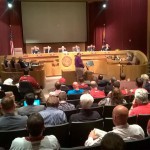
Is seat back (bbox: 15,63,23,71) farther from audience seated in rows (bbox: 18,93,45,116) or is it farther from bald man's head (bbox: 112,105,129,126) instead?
bald man's head (bbox: 112,105,129,126)

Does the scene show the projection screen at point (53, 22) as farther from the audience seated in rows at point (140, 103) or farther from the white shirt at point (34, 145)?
the white shirt at point (34, 145)

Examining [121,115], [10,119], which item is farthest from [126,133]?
[10,119]

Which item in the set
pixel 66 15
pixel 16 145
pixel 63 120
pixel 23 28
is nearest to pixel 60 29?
pixel 66 15

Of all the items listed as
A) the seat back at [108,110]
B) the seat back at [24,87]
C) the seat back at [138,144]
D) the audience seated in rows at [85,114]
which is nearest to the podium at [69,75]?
the seat back at [24,87]

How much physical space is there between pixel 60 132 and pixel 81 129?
0.23 metres

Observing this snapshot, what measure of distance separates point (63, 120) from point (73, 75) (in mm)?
6412

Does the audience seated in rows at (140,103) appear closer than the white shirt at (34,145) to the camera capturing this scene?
No

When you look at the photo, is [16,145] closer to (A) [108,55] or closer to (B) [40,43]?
(A) [108,55]

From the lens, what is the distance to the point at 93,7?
15.0 m

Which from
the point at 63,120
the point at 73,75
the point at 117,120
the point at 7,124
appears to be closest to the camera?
the point at 117,120

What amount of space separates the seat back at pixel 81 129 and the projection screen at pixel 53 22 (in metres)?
12.0

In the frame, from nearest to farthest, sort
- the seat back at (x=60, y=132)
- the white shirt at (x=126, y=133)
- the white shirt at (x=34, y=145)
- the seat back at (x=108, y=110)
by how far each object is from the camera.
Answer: the white shirt at (x=34, y=145)
the white shirt at (x=126, y=133)
the seat back at (x=60, y=132)
the seat back at (x=108, y=110)

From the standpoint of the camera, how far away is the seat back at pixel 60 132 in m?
2.63

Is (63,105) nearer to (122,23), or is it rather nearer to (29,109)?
(29,109)
